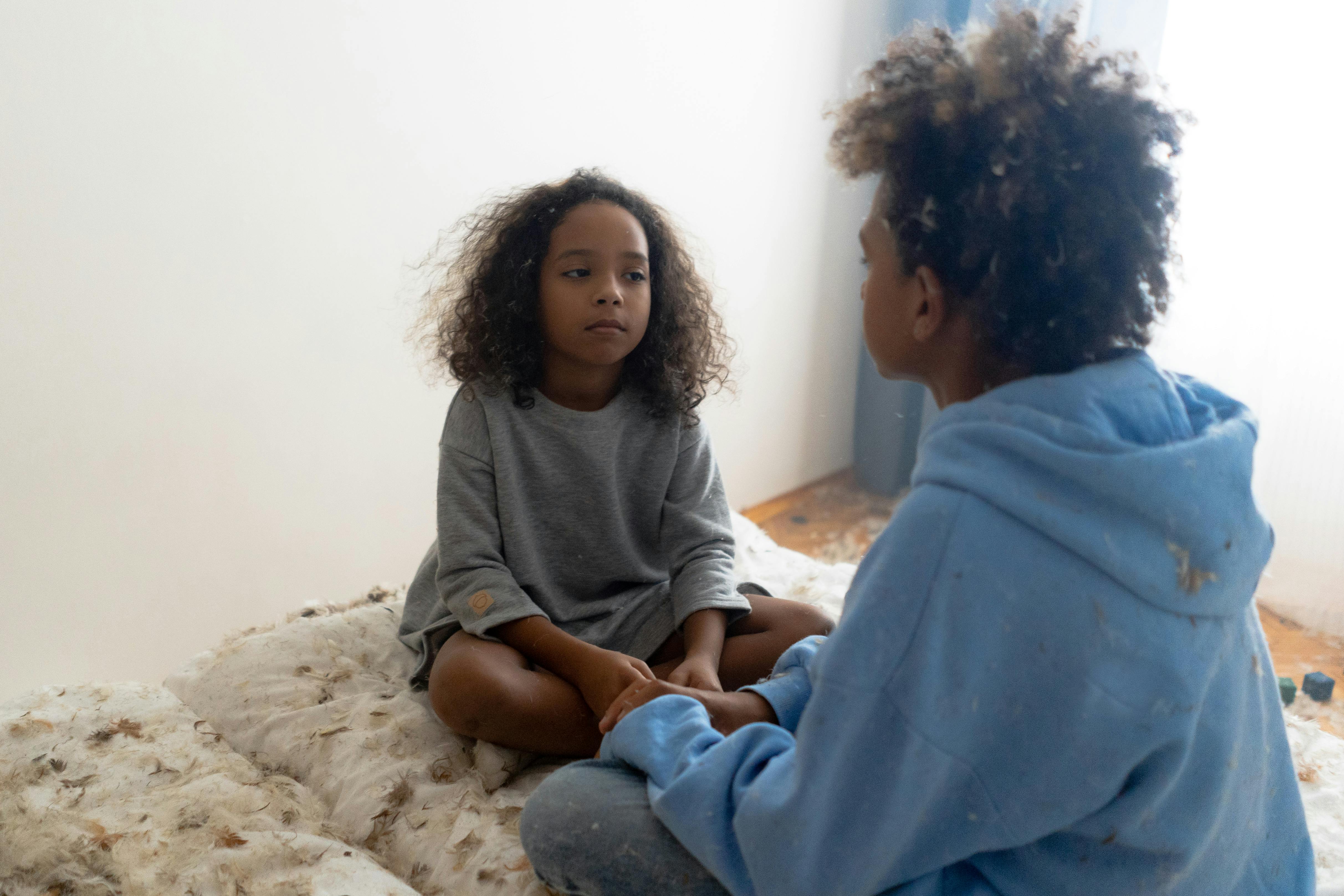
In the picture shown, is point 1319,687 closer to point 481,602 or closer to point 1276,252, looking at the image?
point 1276,252

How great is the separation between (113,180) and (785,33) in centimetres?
179

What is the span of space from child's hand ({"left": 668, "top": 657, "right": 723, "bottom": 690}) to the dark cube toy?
131cm

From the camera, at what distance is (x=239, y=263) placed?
5.49ft

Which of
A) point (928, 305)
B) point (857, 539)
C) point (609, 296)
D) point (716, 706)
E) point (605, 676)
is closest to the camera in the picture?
point (928, 305)

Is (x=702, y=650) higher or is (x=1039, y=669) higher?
(x=1039, y=669)

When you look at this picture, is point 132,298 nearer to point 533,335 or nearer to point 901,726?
point 533,335

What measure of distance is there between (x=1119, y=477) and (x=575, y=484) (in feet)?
2.68

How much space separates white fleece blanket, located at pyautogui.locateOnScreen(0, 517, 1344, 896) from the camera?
38.8 inches

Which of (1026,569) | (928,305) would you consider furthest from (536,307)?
(1026,569)

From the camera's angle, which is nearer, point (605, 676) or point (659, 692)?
point (659, 692)

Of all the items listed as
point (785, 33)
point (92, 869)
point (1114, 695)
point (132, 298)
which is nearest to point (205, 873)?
point (92, 869)

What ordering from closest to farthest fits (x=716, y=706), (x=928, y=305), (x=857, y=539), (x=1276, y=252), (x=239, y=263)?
(x=928, y=305), (x=716, y=706), (x=239, y=263), (x=1276, y=252), (x=857, y=539)

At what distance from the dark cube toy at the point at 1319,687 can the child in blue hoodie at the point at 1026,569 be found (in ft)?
4.04

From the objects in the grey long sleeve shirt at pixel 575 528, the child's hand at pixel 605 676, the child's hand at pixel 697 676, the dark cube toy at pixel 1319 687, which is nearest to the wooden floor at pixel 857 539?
the dark cube toy at pixel 1319 687
